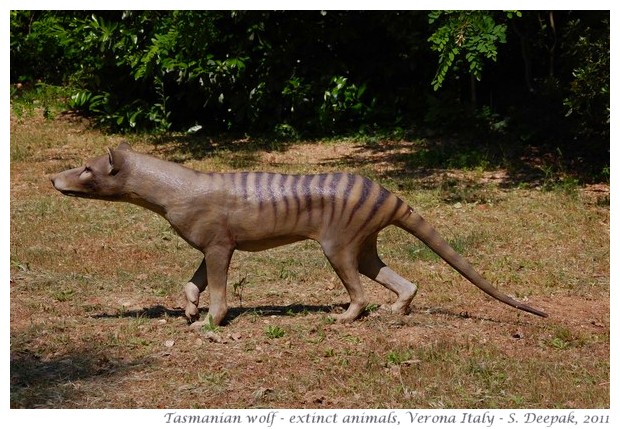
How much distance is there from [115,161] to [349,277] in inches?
74.9

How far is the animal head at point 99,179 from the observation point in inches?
284

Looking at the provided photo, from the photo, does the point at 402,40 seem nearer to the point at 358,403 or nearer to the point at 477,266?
the point at 477,266

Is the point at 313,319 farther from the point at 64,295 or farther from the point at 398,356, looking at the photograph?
the point at 64,295

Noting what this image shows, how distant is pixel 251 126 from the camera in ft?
53.9

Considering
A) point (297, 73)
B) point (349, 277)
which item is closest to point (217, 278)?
point (349, 277)

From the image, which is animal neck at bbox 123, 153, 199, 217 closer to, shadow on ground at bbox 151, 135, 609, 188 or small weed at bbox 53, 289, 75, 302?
small weed at bbox 53, 289, 75, 302

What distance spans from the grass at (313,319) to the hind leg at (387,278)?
12 cm

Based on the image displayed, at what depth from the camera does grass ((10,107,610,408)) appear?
20.8 feet

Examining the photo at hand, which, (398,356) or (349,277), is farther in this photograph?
(349,277)

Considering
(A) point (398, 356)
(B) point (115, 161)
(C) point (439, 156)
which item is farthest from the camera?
(C) point (439, 156)

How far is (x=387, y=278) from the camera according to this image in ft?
25.3

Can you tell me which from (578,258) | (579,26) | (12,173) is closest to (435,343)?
(578,258)

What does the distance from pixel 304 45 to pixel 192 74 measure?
6.55ft

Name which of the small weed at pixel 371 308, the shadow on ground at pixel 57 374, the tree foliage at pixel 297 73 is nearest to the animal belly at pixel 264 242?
the small weed at pixel 371 308
